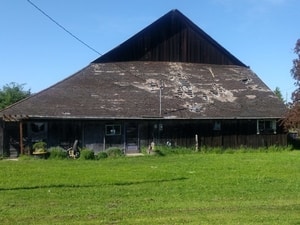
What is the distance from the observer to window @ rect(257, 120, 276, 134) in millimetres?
37656

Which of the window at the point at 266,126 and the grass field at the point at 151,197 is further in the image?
the window at the point at 266,126

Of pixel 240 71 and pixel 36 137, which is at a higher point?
pixel 240 71

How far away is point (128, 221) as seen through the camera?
9.56 meters

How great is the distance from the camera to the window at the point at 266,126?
3766cm

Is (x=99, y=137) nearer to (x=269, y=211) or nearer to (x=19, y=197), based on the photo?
(x=19, y=197)

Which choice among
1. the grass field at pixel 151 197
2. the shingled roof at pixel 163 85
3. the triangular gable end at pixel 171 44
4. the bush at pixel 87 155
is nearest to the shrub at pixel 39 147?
the shingled roof at pixel 163 85

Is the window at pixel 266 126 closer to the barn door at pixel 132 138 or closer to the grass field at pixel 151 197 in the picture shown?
the barn door at pixel 132 138

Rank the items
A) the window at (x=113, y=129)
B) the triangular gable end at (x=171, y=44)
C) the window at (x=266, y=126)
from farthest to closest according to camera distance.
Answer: the triangular gable end at (x=171, y=44)
the window at (x=266, y=126)
the window at (x=113, y=129)

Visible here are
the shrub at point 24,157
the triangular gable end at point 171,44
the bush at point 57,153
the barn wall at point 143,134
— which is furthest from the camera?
the triangular gable end at point 171,44

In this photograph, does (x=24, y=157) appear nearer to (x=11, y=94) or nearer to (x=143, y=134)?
(x=143, y=134)

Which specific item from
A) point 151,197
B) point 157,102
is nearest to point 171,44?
point 157,102

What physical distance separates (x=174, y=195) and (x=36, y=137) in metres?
20.3

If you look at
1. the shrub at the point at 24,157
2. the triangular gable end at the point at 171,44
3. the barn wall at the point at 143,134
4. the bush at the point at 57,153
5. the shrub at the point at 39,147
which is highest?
the triangular gable end at the point at 171,44

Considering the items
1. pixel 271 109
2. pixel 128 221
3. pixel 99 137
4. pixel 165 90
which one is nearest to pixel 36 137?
pixel 99 137
